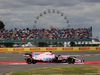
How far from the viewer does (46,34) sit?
5631 cm

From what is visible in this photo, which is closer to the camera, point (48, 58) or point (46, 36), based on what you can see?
point (48, 58)

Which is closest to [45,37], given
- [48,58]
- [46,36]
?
[46,36]

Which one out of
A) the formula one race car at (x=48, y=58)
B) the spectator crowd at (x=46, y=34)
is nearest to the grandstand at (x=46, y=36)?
the spectator crowd at (x=46, y=34)

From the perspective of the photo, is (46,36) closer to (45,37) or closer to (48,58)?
(45,37)

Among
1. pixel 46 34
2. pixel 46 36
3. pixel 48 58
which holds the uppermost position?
pixel 46 34

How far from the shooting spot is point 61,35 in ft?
183

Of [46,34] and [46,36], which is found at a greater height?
[46,34]

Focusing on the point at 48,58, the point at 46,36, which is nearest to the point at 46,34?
the point at 46,36

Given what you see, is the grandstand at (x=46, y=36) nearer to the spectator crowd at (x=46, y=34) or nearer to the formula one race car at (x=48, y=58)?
the spectator crowd at (x=46, y=34)

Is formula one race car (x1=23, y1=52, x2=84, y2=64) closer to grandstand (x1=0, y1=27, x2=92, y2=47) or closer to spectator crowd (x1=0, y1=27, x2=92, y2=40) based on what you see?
grandstand (x1=0, y1=27, x2=92, y2=47)

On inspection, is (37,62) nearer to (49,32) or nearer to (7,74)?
(7,74)

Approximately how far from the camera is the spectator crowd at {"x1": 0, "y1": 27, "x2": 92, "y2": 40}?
54.7m

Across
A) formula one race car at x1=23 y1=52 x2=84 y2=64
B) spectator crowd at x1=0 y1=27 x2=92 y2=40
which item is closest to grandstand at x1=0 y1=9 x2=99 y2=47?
spectator crowd at x1=0 y1=27 x2=92 y2=40

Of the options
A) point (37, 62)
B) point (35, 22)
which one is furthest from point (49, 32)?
point (37, 62)
